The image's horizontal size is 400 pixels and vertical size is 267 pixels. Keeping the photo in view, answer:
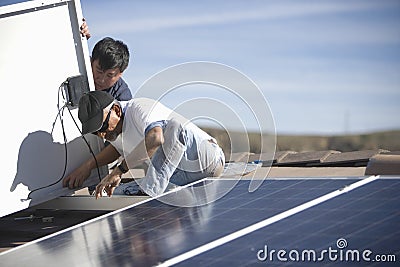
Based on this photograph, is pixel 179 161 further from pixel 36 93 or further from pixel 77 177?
pixel 36 93

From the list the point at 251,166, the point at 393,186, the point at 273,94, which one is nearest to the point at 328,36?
the point at 273,94

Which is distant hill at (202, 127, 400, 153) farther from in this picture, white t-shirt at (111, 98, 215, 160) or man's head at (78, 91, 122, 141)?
man's head at (78, 91, 122, 141)

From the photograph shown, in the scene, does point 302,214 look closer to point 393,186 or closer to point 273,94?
point 393,186

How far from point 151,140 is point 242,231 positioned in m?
2.11

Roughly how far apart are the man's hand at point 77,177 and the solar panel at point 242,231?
57.7 inches

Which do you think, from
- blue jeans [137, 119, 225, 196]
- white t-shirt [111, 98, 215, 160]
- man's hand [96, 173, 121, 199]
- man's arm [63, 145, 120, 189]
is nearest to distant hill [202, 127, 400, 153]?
man's arm [63, 145, 120, 189]

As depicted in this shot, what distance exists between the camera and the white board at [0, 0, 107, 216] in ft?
22.0

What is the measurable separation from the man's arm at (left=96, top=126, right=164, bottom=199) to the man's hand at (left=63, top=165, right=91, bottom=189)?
0.38 metres

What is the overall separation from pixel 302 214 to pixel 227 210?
0.58 m

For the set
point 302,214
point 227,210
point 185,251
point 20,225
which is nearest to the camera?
point 185,251

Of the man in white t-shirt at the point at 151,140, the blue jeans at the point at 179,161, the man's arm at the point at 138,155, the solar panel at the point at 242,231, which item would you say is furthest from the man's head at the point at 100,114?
the solar panel at the point at 242,231

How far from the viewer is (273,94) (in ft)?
111

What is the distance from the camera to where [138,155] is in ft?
22.9

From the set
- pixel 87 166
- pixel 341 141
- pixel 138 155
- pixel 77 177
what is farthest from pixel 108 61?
pixel 341 141
